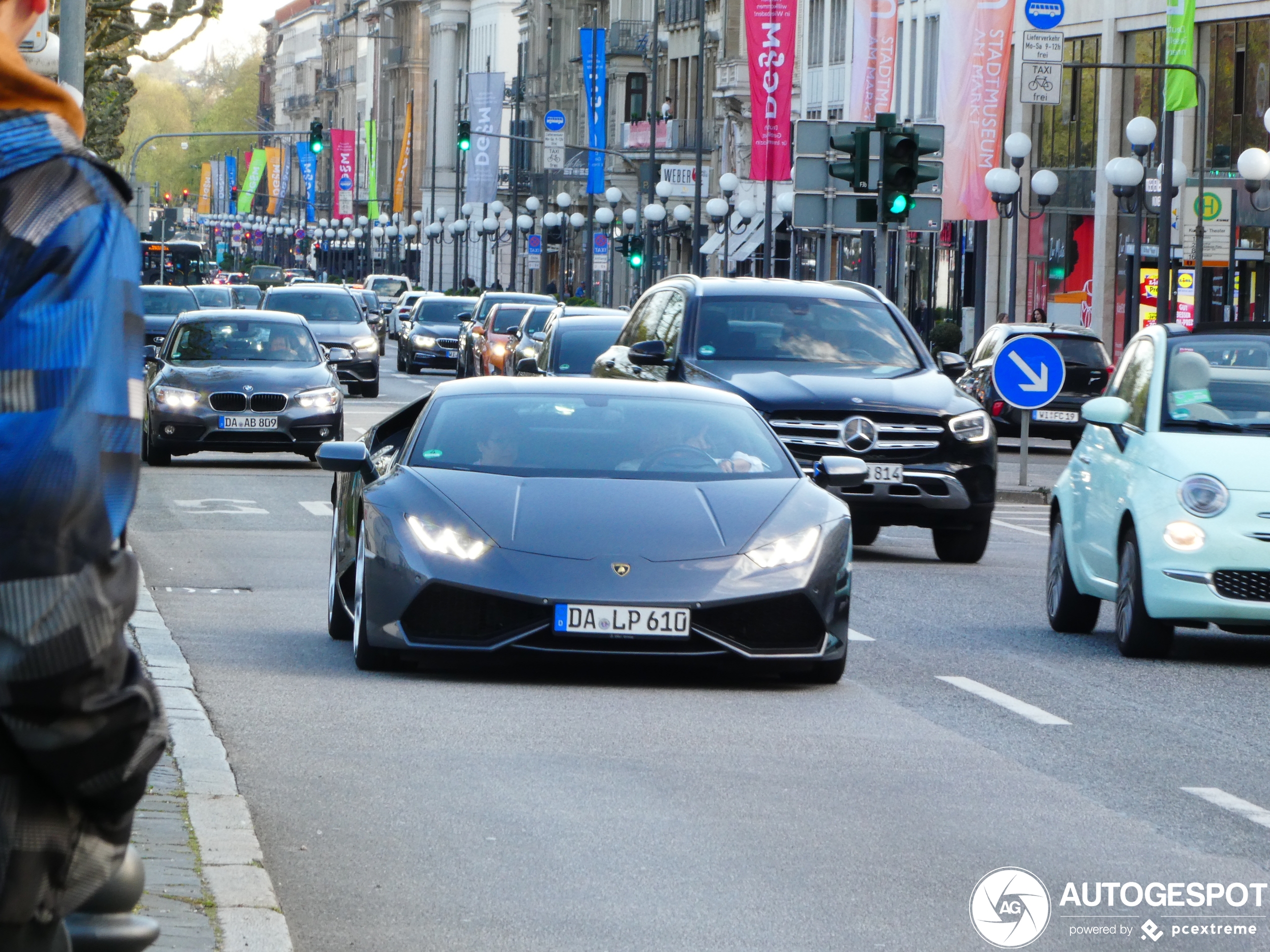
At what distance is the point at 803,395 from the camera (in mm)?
17797

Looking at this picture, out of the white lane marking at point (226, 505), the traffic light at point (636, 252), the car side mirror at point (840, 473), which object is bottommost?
the white lane marking at point (226, 505)

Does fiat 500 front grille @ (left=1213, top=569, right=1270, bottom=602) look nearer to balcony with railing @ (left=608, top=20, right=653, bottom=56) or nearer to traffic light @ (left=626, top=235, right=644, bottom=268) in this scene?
traffic light @ (left=626, top=235, right=644, bottom=268)

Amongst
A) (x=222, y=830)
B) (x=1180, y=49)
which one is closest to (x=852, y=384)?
(x=222, y=830)

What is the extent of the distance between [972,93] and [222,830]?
38.9m

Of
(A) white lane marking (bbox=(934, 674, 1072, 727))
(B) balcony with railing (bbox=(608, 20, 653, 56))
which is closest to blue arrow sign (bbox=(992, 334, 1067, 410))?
(A) white lane marking (bbox=(934, 674, 1072, 727))

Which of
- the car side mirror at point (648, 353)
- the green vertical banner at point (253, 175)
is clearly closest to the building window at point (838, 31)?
the car side mirror at point (648, 353)

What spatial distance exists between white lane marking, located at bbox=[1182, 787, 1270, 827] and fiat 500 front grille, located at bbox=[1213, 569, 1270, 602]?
3632mm

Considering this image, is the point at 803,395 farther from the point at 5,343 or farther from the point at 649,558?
the point at 5,343

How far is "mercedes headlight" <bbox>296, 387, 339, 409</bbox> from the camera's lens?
2634cm

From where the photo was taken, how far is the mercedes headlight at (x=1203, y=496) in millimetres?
11891

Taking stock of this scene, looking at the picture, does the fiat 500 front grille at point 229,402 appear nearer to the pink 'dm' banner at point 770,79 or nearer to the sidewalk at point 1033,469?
the sidewalk at point 1033,469

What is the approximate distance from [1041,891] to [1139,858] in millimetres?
580

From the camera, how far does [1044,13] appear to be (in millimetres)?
40375

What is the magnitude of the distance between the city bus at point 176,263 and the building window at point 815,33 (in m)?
39.6
